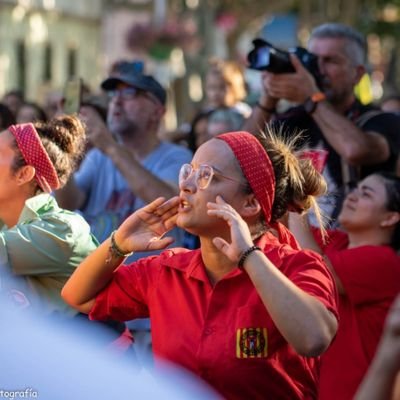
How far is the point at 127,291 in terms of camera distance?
4.29m

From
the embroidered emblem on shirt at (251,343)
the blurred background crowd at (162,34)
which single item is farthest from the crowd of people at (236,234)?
the blurred background crowd at (162,34)

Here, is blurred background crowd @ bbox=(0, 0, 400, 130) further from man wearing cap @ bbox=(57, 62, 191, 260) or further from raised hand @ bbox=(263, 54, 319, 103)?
raised hand @ bbox=(263, 54, 319, 103)

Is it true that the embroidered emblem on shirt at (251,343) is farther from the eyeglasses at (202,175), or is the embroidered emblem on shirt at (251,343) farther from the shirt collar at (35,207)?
the shirt collar at (35,207)

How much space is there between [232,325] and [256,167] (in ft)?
1.83

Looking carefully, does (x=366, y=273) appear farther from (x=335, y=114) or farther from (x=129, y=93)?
(x=129, y=93)

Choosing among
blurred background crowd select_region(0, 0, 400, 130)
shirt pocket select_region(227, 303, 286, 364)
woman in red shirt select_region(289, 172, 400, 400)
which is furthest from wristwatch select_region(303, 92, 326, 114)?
blurred background crowd select_region(0, 0, 400, 130)

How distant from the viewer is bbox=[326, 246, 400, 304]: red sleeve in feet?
17.2

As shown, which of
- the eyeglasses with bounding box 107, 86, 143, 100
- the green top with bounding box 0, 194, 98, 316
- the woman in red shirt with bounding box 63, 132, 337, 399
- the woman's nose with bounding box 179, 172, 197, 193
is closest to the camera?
the woman in red shirt with bounding box 63, 132, 337, 399

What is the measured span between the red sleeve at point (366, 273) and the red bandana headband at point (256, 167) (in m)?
1.16

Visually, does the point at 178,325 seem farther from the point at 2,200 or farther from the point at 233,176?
the point at 2,200

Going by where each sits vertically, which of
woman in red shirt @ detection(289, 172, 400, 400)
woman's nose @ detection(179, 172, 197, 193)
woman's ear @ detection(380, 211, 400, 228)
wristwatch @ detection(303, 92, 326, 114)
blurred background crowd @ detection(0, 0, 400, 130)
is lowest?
blurred background crowd @ detection(0, 0, 400, 130)

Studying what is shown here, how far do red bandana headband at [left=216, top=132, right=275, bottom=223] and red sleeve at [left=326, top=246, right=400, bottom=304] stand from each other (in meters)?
1.16

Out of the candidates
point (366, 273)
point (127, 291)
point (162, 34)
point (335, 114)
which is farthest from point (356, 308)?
point (162, 34)

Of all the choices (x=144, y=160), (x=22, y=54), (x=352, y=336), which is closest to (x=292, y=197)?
(x=352, y=336)
